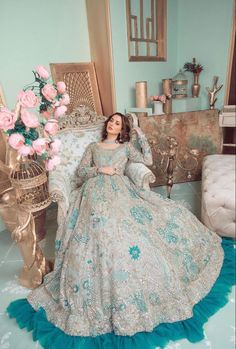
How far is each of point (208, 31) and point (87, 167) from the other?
1110 millimetres

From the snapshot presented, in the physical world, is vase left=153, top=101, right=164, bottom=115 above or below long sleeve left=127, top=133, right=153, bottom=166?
above

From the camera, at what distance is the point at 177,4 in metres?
1.46

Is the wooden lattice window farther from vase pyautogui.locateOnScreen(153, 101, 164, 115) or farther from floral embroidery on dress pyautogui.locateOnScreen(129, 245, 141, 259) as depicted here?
floral embroidery on dress pyautogui.locateOnScreen(129, 245, 141, 259)

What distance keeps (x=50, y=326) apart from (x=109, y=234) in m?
0.57

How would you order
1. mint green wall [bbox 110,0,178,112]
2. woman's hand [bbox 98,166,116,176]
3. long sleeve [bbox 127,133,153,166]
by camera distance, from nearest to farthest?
woman's hand [bbox 98,166,116,176] → long sleeve [bbox 127,133,153,166] → mint green wall [bbox 110,0,178,112]

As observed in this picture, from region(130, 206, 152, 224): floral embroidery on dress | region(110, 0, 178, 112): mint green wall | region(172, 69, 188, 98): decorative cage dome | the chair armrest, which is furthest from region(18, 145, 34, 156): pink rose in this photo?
region(172, 69, 188, 98): decorative cage dome

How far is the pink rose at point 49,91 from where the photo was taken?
1.29 m

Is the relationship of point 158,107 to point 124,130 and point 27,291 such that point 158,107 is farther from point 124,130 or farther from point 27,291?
point 27,291

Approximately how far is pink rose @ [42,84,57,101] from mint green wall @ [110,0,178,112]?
3.23ft

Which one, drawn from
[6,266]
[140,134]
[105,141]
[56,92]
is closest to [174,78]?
[140,134]

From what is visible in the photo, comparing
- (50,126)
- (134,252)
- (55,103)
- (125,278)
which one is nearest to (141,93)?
(55,103)

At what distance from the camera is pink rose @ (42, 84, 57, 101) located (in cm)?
129

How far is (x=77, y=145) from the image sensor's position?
192cm

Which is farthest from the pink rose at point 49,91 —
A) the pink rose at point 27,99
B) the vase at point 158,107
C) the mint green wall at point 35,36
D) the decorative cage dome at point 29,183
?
the vase at point 158,107
